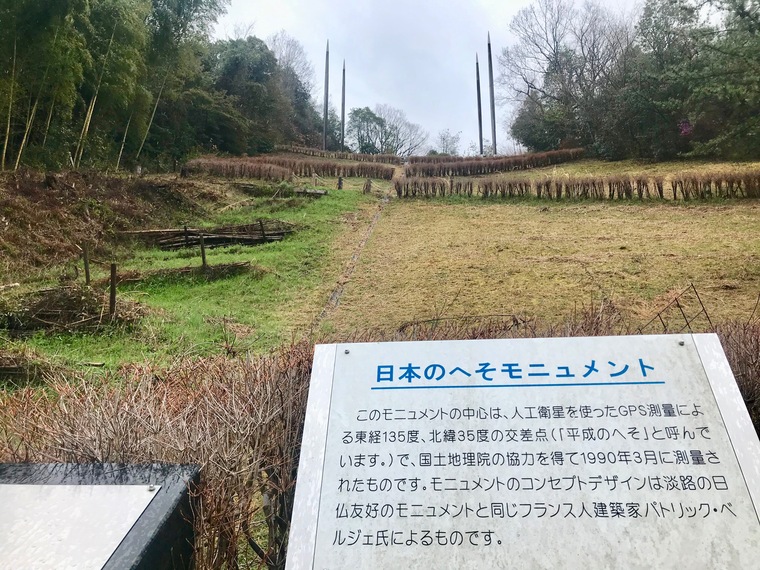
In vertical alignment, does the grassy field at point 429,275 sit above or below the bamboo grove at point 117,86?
below

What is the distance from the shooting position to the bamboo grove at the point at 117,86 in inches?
434

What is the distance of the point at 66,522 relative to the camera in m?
1.91

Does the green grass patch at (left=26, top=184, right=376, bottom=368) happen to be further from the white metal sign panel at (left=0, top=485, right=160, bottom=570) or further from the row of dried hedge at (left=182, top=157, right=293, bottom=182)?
the row of dried hedge at (left=182, top=157, right=293, bottom=182)

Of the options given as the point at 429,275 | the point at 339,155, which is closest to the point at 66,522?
the point at 429,275

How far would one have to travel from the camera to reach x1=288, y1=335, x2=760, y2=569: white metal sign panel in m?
1.69

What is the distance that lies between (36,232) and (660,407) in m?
10.6

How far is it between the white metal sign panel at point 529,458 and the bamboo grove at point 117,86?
11.6 m

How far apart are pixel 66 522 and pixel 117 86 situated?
47.1 ft

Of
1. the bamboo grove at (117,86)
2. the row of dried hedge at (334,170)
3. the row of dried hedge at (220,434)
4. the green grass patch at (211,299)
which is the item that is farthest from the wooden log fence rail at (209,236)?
the row of dried hedge at (334,170)

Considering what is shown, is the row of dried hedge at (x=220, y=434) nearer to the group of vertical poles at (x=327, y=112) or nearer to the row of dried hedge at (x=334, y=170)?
the row of dried hedge at (x=334, y=170)

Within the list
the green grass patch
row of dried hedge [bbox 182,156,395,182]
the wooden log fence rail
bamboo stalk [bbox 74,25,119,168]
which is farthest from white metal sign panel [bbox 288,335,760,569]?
row of dried hedge [bbox 182,156,395,182]

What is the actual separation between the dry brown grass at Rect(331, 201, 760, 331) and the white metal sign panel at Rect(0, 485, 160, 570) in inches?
157

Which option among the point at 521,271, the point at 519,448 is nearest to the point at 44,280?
the point at 521,271

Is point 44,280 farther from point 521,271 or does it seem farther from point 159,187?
point 521,271
